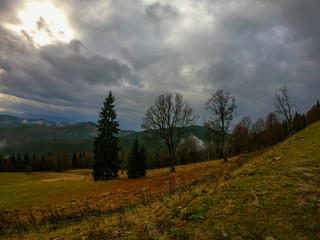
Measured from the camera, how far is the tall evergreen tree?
31.5m

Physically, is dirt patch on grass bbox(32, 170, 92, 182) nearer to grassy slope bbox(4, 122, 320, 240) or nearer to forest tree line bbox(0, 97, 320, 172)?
forest tree line bbox(0, 97, 320, 172)

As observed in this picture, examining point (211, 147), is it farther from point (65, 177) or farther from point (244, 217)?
point (244, 217)

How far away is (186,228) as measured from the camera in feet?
15.5

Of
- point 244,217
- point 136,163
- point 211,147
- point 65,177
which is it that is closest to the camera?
point 244,217

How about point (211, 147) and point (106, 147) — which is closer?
point (106, 147)

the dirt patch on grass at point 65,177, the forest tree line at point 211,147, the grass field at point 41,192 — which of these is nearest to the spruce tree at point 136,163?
the forest tree line at point 211,147

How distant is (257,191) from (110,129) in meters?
30.0

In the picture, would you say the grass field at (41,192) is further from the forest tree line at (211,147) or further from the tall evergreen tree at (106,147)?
the forest tree line at (211,147)

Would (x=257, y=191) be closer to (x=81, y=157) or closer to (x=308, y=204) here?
(x=308, y=204)

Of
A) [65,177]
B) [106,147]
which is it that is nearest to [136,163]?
[106,147]

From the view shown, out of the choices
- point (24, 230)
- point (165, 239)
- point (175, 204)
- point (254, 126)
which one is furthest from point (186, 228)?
point (254, 126)

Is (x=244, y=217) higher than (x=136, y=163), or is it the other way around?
(x=244, y=217)

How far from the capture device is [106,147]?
104 ft

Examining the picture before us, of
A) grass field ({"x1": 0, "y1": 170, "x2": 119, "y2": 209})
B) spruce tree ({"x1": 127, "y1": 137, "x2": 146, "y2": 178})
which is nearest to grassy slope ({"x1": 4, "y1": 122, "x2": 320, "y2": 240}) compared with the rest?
grass field ({"x1": 0, "y1": 170, "x2": 119, "y2": 209})
